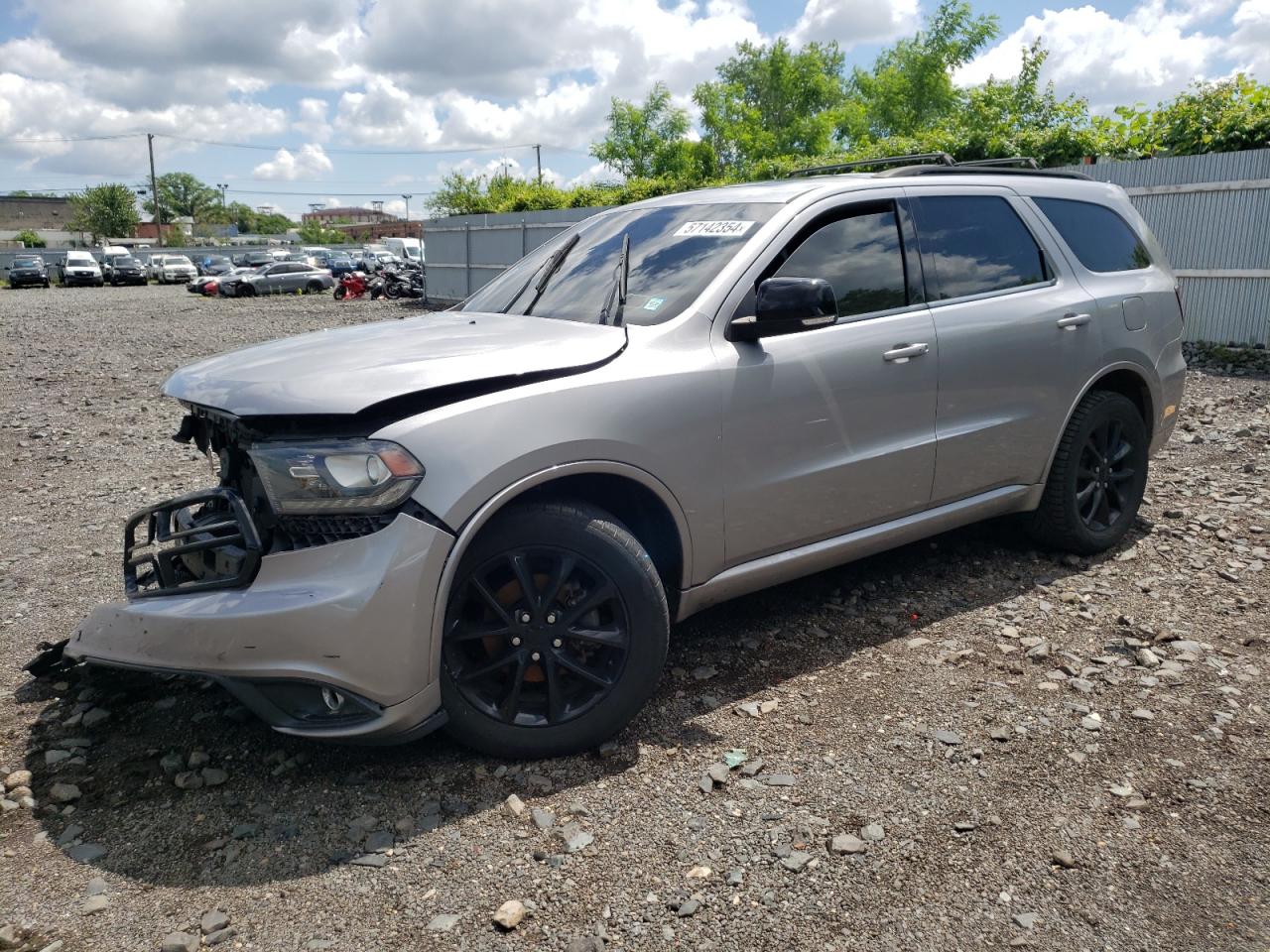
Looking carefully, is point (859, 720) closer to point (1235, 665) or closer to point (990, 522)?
point (1235, 665)

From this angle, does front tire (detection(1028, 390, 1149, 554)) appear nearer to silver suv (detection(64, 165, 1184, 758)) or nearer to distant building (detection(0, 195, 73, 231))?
silver suv (detection(64, 165, 1184, 758))

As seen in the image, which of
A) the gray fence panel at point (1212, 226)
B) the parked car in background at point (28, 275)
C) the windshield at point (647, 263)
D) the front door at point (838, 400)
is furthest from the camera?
the parked car in background at point (28, 275)

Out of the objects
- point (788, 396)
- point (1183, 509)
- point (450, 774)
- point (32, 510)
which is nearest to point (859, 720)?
point (788, 396)

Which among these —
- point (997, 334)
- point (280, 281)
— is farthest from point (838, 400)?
point (280, 281)

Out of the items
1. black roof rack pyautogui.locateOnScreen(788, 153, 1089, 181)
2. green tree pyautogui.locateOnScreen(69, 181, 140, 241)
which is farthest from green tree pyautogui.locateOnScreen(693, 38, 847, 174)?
green tree pyautogui.locateOnScreen(69, 181, 140, 241)

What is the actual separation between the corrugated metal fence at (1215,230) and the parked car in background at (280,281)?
31.4 meters

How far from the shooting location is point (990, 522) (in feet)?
17.9

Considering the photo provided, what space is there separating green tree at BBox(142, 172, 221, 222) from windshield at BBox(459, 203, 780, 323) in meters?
145

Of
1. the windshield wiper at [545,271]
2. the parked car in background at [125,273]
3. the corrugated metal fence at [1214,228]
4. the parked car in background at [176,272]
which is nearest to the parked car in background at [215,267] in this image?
the parked car in background at [176,272]

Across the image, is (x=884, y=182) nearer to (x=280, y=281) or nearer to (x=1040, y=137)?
(x=1040, y=137)

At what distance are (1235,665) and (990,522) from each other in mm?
1699

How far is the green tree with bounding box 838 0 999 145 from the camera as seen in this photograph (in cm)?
5512

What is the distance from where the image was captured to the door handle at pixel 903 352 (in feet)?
12.9

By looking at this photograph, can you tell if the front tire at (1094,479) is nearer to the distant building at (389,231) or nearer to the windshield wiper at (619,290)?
the windshield wiper at (619,290)
